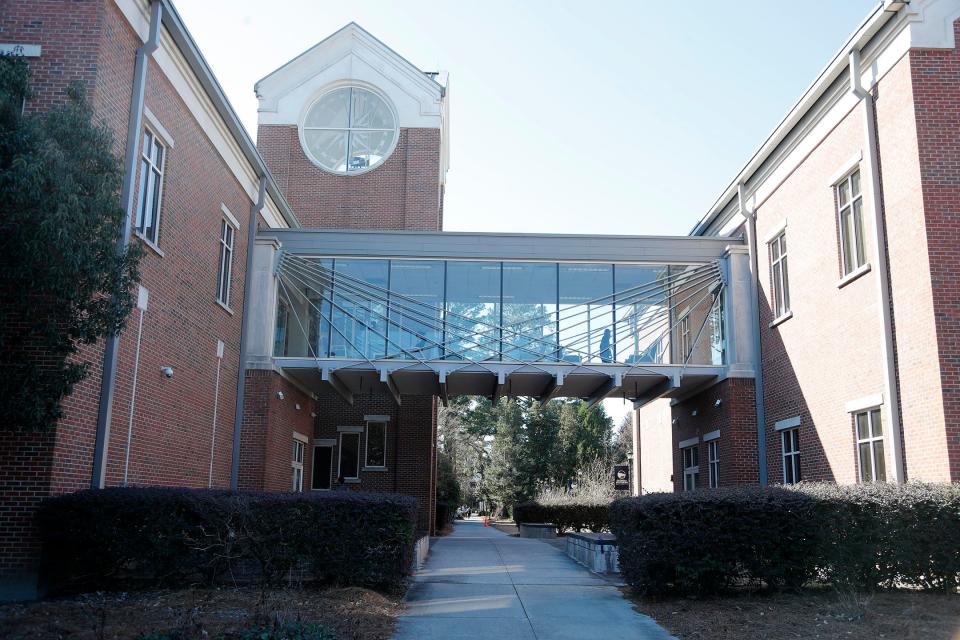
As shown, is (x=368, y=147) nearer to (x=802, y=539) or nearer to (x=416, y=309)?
(x=416, y=309)

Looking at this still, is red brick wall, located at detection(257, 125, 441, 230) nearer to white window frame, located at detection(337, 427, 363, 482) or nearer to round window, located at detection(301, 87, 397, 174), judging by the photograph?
round window, located at detection(301, 87, 397, 174)

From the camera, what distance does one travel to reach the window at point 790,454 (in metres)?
17.8

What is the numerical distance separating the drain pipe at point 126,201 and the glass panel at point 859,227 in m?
12.2

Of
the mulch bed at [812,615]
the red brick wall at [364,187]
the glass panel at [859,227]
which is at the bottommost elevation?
the mulch bed at [812,615]

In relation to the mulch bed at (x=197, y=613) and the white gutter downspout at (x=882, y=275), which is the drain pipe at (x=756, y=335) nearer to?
the white gutter downspout at (x=882, y=275)

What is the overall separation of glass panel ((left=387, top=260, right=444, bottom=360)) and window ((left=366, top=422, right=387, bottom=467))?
20.8ft

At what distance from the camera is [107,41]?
12516 millimetres

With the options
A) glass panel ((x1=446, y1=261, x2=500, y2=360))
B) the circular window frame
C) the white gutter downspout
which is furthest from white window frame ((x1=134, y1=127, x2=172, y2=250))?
the circular window frame

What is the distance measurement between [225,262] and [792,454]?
1304 centimetres

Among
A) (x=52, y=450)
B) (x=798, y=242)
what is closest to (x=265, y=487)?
(x=52, y=450)

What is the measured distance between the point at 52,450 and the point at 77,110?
173 inches

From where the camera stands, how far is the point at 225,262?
747 inches

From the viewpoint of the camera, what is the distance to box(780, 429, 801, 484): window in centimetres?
1778

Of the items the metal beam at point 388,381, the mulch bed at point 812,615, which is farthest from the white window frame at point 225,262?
the mulch bed at point 812,615
